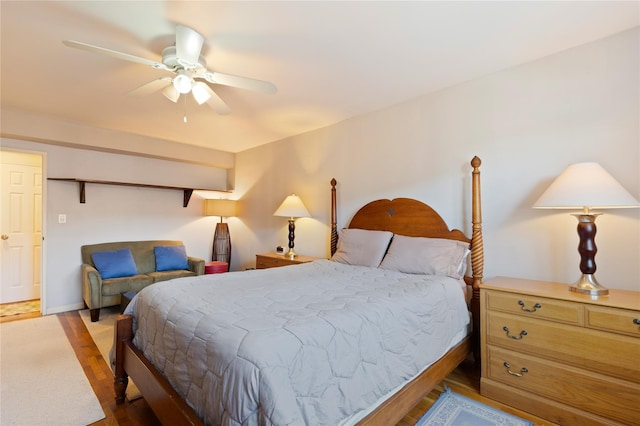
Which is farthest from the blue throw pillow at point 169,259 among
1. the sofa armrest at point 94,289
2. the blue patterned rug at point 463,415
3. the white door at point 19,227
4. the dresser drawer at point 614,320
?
the dresser drawer at point 614,320

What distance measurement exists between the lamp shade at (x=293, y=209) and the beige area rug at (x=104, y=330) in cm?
208

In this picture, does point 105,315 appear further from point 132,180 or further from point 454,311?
point 454,311

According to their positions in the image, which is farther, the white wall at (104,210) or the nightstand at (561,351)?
the white wall at (104,210)

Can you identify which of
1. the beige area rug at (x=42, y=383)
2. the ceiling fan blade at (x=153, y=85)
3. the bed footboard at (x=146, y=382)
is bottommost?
the beige area rug at (x=42, y=383)

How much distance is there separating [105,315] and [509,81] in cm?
501

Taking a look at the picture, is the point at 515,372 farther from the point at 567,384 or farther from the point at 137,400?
the point at 137,400

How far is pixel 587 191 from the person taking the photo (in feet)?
5.81

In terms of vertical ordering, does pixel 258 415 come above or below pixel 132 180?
below

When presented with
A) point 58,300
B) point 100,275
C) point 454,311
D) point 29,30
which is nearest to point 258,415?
point 454,311

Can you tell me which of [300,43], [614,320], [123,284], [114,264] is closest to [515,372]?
[614,320]

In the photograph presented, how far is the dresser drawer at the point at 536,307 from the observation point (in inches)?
69.2

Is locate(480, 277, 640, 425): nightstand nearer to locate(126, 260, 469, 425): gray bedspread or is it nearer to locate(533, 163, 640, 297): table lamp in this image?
locate(533, 163, 640, 297): table lamp

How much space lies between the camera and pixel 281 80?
264cm

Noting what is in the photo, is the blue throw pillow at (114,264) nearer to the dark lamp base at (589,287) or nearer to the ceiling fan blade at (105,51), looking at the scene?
the ceiling fan blade at (105,51)
